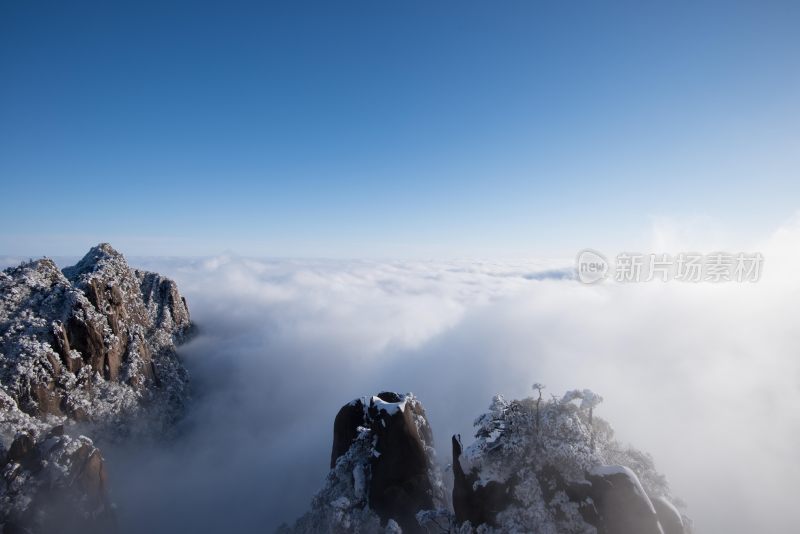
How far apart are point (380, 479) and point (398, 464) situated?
220 cm

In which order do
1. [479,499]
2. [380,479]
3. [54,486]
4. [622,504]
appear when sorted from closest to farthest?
[622,504] < [479,499] < [54,486] < [380,479]

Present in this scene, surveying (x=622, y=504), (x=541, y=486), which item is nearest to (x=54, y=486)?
(x=541, y=486)

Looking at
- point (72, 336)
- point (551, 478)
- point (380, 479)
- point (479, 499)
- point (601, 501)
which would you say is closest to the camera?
point (601, 501)

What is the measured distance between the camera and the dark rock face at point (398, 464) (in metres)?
29.9

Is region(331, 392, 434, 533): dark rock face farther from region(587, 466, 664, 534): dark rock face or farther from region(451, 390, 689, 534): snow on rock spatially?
region(587, 466, 664, 534): dark rock face

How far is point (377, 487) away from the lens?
30938 mm

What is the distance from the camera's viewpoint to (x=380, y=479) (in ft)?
102

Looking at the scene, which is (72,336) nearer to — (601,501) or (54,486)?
(54,486)

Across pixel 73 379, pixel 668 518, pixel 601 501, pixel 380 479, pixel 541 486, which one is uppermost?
pixel 601 501

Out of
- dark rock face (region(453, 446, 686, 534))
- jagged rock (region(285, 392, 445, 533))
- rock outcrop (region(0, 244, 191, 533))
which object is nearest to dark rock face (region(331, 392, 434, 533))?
jagged rock (region(285, 392, 445, 533))

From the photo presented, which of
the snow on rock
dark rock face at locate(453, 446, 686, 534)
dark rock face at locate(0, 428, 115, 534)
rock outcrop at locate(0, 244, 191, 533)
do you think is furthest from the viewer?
rock outcrop at locate(0, 244, 191, 533)

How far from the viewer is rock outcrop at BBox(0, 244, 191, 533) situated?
96.0ft

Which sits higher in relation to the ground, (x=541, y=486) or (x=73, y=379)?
(x=541, y=486)

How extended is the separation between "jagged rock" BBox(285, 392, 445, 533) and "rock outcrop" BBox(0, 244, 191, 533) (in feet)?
70.8
